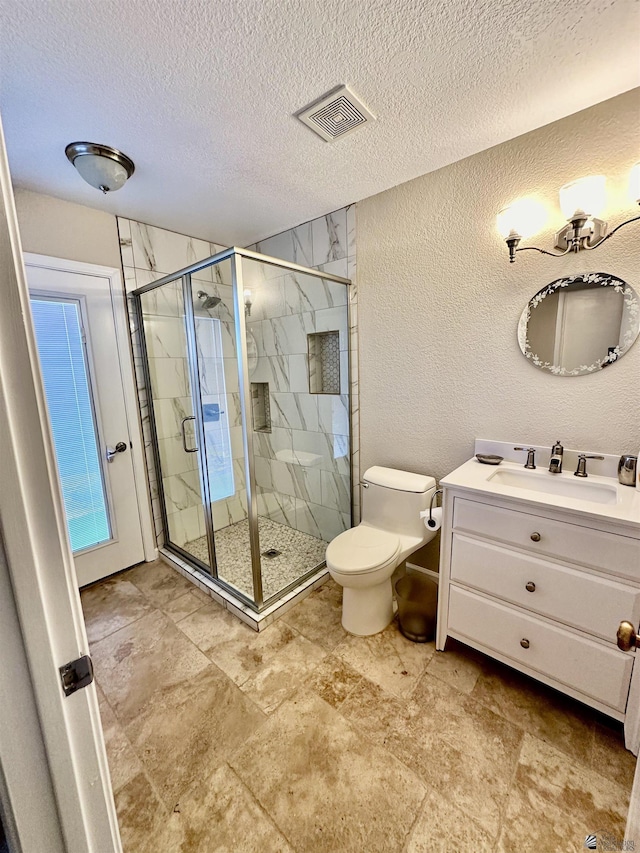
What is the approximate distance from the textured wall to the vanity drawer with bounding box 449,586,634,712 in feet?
2.51

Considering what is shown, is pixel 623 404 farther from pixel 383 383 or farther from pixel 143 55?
pixel 143 55

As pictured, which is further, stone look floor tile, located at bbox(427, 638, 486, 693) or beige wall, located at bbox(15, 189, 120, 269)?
beige wall, located at bbox(15, 189, 120, 269)

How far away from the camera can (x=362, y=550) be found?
6.01 ft

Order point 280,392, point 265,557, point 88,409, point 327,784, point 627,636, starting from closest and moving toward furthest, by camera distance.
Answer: point 627,636 < point 327,784 < point 88,409 < point 265,557 < point 280,392

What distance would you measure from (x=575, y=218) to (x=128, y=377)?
8.52ft

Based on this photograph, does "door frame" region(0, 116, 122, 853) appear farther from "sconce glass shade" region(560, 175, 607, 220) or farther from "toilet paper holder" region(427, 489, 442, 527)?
"sconce glass shade" region(560, 175, 607, 220)

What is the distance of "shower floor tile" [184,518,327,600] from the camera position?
2256 millimetres

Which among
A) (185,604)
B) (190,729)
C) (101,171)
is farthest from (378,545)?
(101,171)

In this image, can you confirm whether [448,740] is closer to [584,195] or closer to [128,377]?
[584,195]

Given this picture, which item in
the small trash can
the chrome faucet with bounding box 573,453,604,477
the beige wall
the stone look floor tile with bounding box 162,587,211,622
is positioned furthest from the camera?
the stone look floor tile with bounding box 162,587,211,622

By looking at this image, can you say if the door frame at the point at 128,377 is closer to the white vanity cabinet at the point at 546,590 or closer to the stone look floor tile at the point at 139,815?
the stone look floor tile at the point at 139,815

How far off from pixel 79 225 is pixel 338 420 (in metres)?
2.02

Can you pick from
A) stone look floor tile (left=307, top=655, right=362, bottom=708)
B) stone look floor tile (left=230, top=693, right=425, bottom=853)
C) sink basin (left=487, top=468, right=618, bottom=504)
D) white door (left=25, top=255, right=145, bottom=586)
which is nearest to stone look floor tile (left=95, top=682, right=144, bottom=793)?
stone look floor tile (left=230, top=693, right=425, bottom=853)

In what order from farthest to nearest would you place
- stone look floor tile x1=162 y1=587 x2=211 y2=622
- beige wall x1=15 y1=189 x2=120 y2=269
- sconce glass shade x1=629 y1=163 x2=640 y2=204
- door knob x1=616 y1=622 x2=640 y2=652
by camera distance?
stone look floor tile x1=162 y1=587 x2=211 y2=622
beige wall x1=15 y1=189 x2=120 y2=269
sconce glass shade x1=629 y1=163 x2=640 y2=204
door knob x1=616 y1=622 x2=640 y2=652
